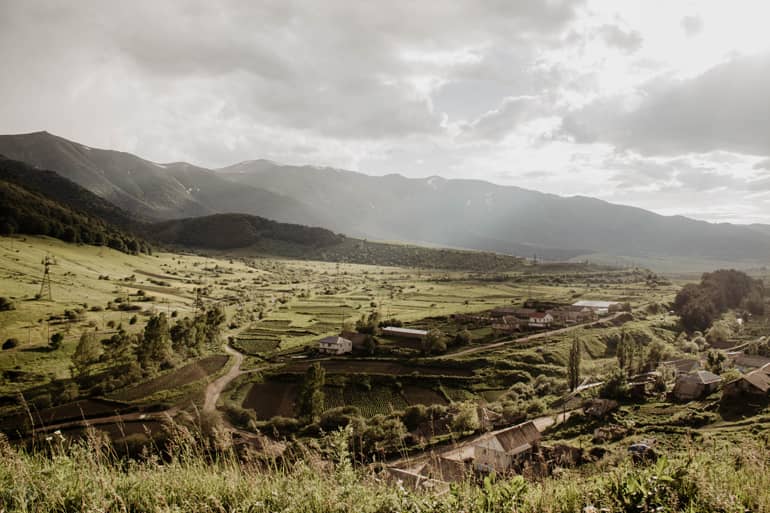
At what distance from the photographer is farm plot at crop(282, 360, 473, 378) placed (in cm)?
5966

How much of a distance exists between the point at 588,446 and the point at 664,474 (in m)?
31.6

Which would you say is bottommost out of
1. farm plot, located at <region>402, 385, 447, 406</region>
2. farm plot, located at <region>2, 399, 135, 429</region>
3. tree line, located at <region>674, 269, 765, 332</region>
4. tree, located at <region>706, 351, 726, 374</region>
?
farm plot, located at <region>2, 399, 135, 429</region>

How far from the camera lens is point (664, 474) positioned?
226 inches

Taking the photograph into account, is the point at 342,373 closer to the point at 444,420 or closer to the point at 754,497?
the point at 444,420

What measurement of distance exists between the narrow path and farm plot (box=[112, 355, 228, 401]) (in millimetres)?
1962

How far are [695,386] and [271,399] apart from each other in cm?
4751

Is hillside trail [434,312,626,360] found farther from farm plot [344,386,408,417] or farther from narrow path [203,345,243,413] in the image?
narrow path [203,345,243,413]

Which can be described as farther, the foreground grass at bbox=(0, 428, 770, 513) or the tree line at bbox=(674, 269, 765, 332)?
the tree line at bbox=(674, 269, 765, 332)

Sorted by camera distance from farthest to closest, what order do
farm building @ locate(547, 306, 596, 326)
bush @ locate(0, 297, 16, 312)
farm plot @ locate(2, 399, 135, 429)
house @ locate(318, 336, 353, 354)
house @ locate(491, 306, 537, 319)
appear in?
farm building @ locate(547, 306, 596, 326), house @ locate(491, 306, 537, 319), house @ locate(318, 336, 353, 354), bush @ locate(0, 297, 16, 312), farm plot @ locate(2, 399, 135, 429)

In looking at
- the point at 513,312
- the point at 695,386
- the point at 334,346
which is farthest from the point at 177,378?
the point at 513,312

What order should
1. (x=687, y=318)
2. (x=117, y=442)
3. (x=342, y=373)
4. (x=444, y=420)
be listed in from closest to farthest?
(x=117, y=442) → (x=444, y=420) → (x=342, y=373) → (x=687, y=318)

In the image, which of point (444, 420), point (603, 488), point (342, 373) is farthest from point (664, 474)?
point (342, 373)

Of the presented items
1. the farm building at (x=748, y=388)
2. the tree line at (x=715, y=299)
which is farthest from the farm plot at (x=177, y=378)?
the tree line at (x=715, y=299)

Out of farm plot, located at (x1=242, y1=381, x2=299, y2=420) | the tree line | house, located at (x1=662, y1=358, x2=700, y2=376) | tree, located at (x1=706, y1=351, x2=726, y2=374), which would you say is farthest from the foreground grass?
the tree line
